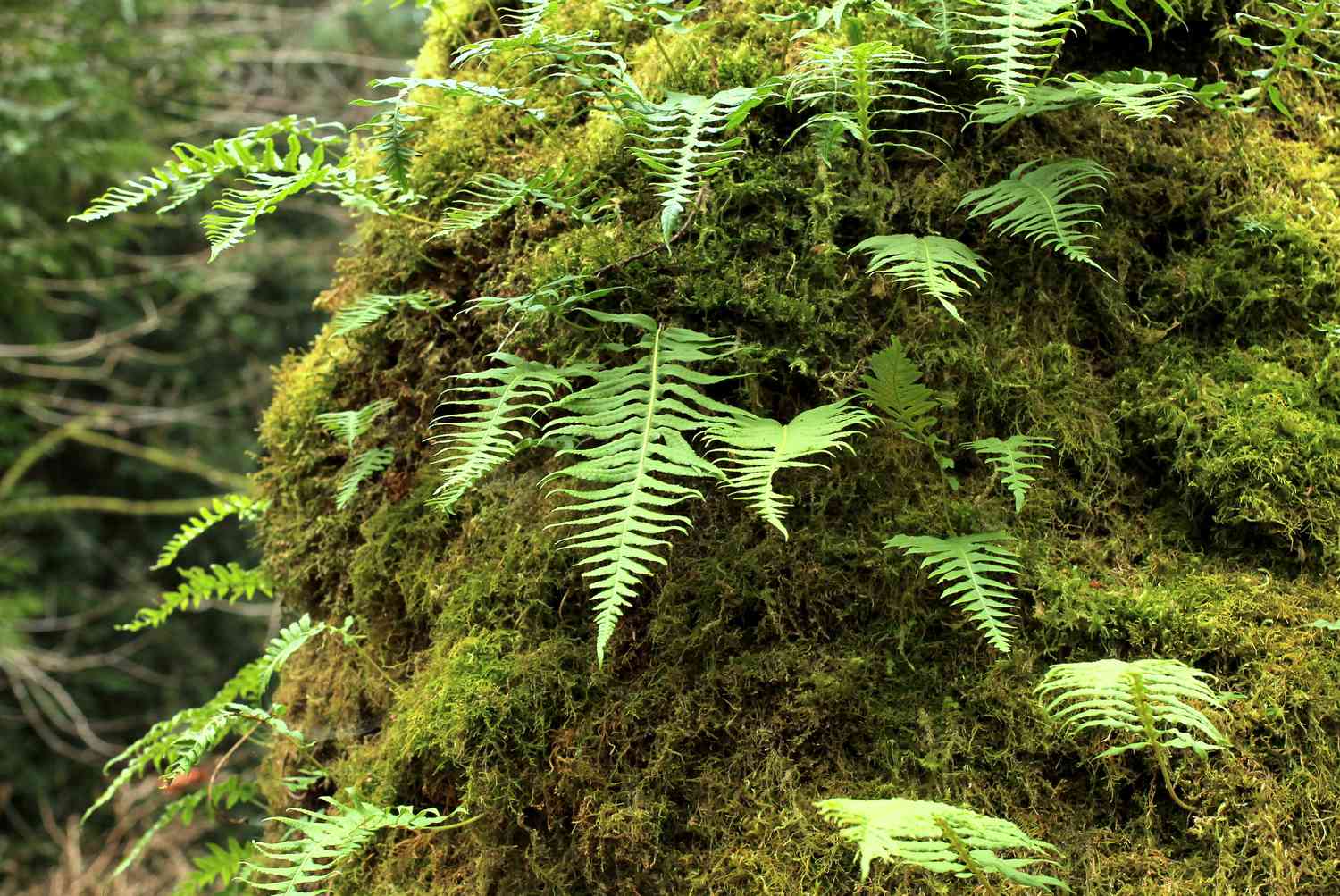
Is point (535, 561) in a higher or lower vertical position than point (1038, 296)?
lower

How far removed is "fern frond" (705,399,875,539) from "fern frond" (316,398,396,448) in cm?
82

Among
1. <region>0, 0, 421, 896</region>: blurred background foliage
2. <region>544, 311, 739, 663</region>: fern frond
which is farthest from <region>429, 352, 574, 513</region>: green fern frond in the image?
<region>0, 0, 421, 896</region>: blurred background foliage

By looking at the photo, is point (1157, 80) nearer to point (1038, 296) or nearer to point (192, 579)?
point (1038, 296)

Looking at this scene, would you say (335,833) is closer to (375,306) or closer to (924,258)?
(375,306)

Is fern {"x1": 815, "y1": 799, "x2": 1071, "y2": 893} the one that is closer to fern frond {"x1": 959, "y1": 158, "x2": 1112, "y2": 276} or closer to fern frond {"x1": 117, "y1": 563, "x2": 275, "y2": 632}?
fern frond {"x1": 959, "y1": 158, "x2": 1112, "y2": 276}

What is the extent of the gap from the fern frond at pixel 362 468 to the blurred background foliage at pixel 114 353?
430cm

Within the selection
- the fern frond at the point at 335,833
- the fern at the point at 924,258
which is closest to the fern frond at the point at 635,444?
the fern at the point at 924,258

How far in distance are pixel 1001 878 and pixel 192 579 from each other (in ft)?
6.22

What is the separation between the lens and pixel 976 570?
A: 1.52 meters

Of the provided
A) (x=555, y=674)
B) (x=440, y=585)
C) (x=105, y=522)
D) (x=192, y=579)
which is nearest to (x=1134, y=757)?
(x=555, y=674)

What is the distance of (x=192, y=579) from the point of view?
7.57ft

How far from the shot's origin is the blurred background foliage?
224 inches

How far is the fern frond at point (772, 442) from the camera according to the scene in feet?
4.67

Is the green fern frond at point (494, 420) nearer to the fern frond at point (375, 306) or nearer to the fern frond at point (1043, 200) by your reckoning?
the fern frond at point (375, 306)
